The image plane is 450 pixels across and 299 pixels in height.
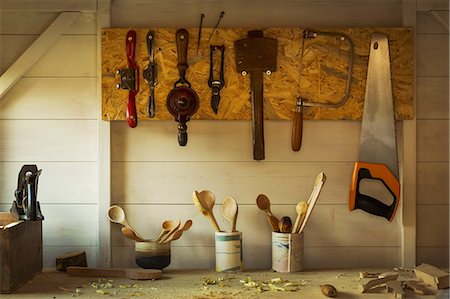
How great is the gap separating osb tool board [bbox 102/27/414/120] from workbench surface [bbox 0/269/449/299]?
0.49m

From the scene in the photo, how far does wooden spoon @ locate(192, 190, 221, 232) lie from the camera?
A: 5.89ft

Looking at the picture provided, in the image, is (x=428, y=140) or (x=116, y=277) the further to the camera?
(x=428, y=140)

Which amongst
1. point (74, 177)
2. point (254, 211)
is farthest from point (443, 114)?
point (74, 177)

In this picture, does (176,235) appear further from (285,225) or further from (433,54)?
(433,54)

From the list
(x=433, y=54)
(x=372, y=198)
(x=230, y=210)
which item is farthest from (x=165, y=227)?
(x=433, y=54)

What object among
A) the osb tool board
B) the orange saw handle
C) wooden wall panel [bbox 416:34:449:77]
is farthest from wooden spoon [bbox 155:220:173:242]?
wooden wall panel [bbox 416:34:449:77]

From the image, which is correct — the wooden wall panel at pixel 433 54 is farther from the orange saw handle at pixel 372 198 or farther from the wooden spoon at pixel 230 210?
the wooden spoon at pixel 230 210

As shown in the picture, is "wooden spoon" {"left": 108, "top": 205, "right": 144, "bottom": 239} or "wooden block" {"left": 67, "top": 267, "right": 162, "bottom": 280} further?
"wooden spoon" {"left": 108, "top": 205, "right": 144, "bottom": 239}

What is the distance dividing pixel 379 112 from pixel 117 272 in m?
0.94

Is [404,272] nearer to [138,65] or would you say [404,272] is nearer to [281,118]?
[281,118]

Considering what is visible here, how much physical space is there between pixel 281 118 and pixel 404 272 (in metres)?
0.60

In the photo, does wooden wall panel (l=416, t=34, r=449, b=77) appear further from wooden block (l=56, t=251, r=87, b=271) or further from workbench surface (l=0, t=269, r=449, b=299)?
wooden block (l=56, t=251, r=87, b=271)

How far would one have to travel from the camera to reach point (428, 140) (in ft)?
6.28

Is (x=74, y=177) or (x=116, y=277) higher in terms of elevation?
(x=74, y=177)
